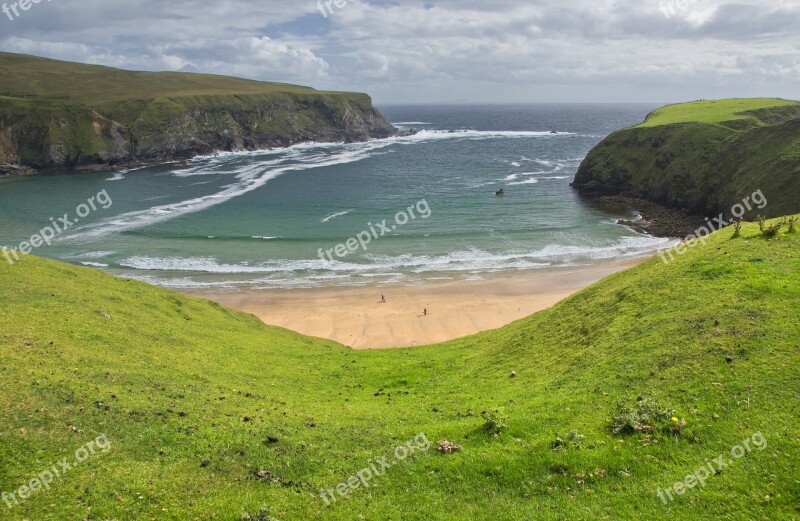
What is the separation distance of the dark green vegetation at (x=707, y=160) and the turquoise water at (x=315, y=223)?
35.5ft

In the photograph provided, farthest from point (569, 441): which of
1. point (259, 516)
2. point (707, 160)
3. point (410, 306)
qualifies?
point (707, 160)

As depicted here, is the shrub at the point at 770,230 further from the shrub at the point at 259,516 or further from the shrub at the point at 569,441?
the shrub at the point at 259,516

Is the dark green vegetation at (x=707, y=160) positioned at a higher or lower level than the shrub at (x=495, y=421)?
higher

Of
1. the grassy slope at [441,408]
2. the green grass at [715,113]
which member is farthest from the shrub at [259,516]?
the green grass at [715,113]

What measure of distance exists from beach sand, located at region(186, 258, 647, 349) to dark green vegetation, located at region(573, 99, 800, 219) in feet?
84.7

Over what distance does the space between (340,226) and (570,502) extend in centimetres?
7162

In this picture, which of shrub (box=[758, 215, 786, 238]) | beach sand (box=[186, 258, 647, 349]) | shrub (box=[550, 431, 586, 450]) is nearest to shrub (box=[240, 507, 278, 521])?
shrub (box=[550, 431, 586, 450])

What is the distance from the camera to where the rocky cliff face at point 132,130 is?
140 meters

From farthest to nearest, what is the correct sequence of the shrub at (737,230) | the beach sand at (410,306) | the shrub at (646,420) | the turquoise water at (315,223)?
the turquoise water at (315,223), the beach sand at (410,306), the shrub at (737,230), the shrub at (646,420)

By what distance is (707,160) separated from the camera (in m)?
87.3

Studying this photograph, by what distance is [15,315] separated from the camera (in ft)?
72.1

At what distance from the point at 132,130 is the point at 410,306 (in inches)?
5610

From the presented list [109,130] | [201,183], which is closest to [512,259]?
[201,183]

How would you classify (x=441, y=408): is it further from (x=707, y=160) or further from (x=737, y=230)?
(x=707, y=160)
